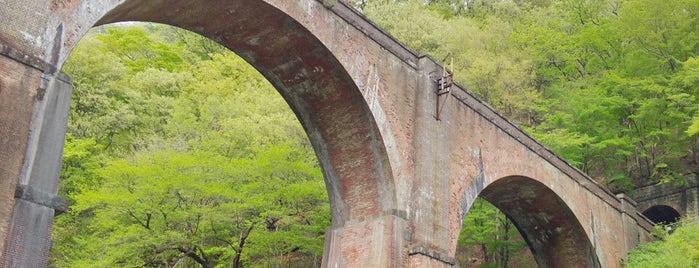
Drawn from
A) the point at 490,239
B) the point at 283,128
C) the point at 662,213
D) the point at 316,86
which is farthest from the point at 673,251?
the point at 283,128

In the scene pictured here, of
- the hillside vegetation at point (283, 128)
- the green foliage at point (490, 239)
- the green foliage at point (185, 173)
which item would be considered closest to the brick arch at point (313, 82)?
the green foliage at point (185, 173)

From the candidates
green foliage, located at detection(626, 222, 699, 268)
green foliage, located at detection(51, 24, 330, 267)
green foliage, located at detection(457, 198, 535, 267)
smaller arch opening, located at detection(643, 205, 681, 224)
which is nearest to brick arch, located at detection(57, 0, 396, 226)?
green foliage, located at detection(51, 24, 330, 267)

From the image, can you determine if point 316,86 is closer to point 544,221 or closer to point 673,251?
point 544,221

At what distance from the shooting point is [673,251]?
15844 millimetres

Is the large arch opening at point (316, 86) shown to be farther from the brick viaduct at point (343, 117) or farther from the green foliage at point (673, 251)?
the green foliage at point (673, 251)

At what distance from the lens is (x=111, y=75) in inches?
995

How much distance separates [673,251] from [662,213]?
27.6 ft

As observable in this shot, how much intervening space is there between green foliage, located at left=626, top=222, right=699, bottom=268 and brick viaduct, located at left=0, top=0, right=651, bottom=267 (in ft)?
11.2

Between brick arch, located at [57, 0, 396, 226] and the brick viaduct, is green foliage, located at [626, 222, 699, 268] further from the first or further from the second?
brick arch, located at [57, 0, 396, 226]

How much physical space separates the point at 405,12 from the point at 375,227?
19553mm

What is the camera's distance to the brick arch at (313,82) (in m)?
10.0

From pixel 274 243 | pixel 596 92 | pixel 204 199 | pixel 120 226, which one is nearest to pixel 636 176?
pixel 596 92

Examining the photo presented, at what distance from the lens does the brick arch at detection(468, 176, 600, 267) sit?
627 inches

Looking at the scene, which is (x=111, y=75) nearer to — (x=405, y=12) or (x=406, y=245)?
(x=405, y=12)
